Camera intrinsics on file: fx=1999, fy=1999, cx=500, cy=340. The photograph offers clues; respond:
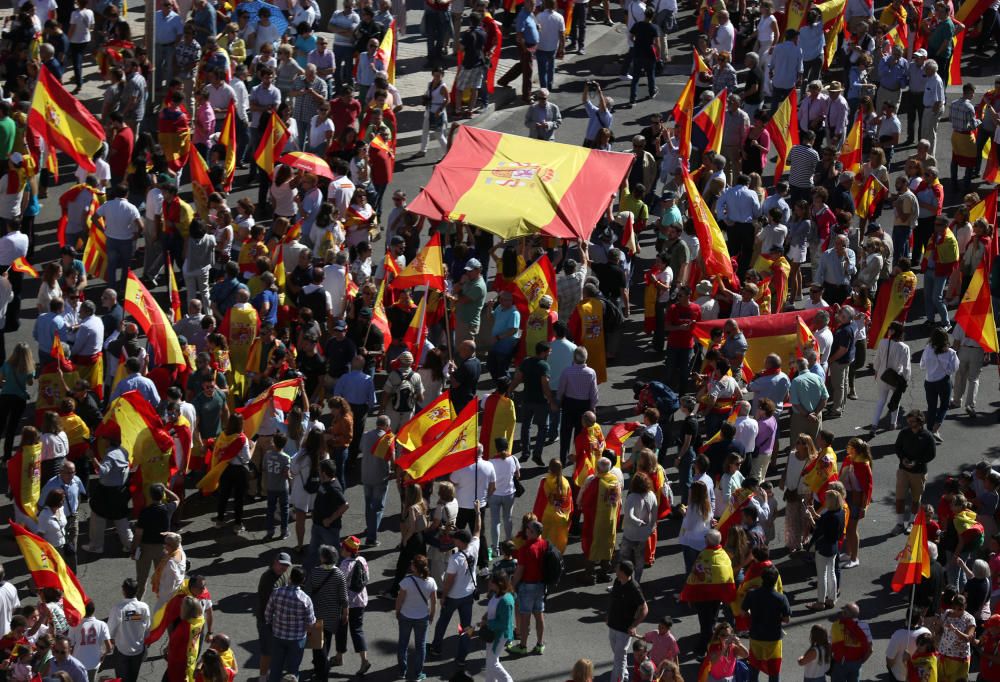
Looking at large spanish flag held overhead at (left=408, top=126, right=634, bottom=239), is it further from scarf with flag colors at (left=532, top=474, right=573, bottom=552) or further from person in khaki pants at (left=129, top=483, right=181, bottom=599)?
person in khaki pants at (left=129, top=483, right=181, bottom=599)

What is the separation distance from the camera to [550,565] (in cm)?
1830

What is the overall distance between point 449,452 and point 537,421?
274cm

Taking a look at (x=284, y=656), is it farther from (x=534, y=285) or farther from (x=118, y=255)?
(x=118, y=255)

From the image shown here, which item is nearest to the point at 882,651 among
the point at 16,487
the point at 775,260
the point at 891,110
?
the point at 775,260

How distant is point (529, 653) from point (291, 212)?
924 centimetres

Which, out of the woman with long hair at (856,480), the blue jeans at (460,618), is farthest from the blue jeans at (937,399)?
the blue jeans at (460,618)

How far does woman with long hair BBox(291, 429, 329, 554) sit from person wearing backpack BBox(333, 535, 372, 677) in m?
1.97

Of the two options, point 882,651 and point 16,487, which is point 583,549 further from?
point 16,487

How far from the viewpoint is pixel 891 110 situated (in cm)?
2972

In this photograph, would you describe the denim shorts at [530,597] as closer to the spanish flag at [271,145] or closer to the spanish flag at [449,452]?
the spanish flag at [449,452]

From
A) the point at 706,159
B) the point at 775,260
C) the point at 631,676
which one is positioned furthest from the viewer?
the point at 706,159

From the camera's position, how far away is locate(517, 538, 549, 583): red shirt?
59.9 ft

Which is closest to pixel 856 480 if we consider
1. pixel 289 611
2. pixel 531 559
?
pixel 531 559

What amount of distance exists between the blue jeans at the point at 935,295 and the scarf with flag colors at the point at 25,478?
1184 cm
